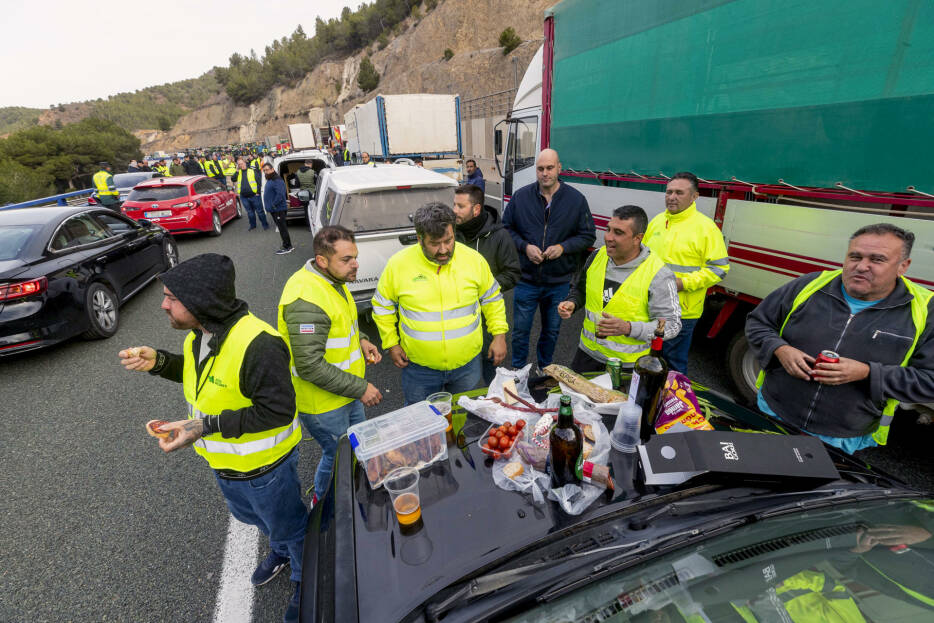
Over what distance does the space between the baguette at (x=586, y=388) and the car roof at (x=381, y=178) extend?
124 inches

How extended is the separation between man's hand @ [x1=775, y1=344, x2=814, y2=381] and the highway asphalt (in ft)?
5.51

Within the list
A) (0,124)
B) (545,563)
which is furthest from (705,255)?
(0,124)

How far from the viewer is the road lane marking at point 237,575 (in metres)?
2.18

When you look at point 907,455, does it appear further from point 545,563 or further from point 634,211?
point 545,563

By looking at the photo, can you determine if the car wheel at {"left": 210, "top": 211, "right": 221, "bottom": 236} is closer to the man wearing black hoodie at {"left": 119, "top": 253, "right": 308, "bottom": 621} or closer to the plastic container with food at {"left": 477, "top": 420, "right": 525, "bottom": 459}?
the man wearing black hoodie at {"left": 119, "top": 253, "right": 308, "bottom": 621}

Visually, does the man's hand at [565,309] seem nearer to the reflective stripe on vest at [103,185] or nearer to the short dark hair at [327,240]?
the short dark hair at [327,240]

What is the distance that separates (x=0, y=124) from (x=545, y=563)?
171m

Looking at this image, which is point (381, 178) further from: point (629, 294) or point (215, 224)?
point (215, 224)

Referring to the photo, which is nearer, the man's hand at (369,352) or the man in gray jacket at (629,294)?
the man in gray jacket at (629,294)

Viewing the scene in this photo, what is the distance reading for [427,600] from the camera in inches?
49.1

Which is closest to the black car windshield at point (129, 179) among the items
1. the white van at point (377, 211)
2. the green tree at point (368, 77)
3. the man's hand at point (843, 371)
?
the white van at point (377, 211)

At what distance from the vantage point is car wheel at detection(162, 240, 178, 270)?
298 inches

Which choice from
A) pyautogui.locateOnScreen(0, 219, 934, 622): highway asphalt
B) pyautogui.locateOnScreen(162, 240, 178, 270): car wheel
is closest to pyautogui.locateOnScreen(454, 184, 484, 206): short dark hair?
pyautogui.locateOnScreen(0, 219, 934, 622): highway asphalt

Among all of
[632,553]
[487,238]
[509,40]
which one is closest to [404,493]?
[632,553]
